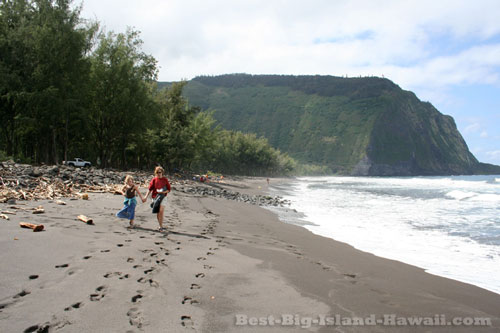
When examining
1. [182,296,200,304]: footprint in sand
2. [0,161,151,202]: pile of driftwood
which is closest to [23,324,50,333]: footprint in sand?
[182,296,200,304]: footprint in sand

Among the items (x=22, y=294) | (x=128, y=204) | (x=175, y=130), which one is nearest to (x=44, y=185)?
(x=128, y=204)

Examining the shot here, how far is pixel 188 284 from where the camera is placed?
15.0 ft

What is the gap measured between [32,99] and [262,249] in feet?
88.5

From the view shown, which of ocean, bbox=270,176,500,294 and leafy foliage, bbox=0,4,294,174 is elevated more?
leafy foliage, bbox=0,4,294,174

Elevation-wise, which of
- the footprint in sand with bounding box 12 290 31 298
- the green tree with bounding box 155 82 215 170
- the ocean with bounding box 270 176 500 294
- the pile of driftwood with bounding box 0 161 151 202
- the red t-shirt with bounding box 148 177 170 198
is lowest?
the ocean with bounding box 270 176 500 294

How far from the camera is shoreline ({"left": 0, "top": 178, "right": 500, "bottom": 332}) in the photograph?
3.44 meters

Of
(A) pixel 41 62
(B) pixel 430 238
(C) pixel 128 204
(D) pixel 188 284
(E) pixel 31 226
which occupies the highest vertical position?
(A) pixel 41 62

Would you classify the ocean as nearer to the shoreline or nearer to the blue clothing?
the shoreline

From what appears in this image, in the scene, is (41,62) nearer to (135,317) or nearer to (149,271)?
(149,271)

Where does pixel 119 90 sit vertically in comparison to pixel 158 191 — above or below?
above

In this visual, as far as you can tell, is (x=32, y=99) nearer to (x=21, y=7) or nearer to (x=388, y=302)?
(x=21, y=7)

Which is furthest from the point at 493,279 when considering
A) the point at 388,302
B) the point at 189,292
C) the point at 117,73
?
the point at 117,73

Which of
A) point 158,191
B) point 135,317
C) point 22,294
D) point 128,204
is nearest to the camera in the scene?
point 135,317

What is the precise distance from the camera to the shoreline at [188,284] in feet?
11.3
